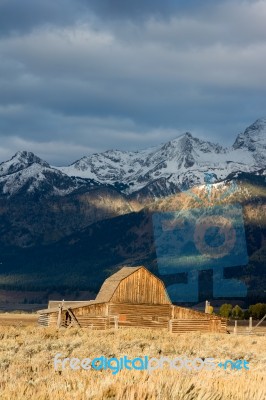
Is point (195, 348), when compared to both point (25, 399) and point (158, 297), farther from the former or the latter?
point (158, 297)

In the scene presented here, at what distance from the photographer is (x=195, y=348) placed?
26219 millimetres

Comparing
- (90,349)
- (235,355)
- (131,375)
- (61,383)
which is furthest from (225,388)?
(235,355)

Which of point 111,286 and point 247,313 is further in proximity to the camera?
point 247,313

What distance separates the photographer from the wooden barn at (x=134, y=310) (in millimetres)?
50875

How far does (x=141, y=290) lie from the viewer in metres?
57.0

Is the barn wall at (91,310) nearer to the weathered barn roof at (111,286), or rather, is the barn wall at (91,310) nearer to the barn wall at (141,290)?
the weathered barn roof at (111,286)

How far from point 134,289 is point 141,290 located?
0.70 metres

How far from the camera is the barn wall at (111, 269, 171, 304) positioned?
2197 inches

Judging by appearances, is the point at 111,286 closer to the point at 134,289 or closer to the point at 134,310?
the point at 134,289

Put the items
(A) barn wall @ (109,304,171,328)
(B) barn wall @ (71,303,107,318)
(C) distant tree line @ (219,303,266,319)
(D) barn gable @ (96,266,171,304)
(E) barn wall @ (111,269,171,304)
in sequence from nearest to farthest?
(B) barn wall @ (71,303,107,318) < (A) barn wall @ (109,304,171,328) < (D) barn gable @ (96,266,171,304) < (E) barn wall @ (111,269,171,304) < (C) distant tree line @ (219,303,266,319)

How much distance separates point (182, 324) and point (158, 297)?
23.0ft

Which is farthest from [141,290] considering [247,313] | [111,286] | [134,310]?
[247,313]

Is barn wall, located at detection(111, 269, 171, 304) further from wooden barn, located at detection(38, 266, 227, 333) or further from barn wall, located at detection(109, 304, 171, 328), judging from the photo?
barn wall, located at detection(109, 304, 171, 328)

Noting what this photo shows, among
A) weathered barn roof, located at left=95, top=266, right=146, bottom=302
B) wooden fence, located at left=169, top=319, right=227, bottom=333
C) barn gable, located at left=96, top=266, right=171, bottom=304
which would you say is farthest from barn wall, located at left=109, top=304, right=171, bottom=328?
wooden fence, located at left=169, top=319, right=227, bottom=333
